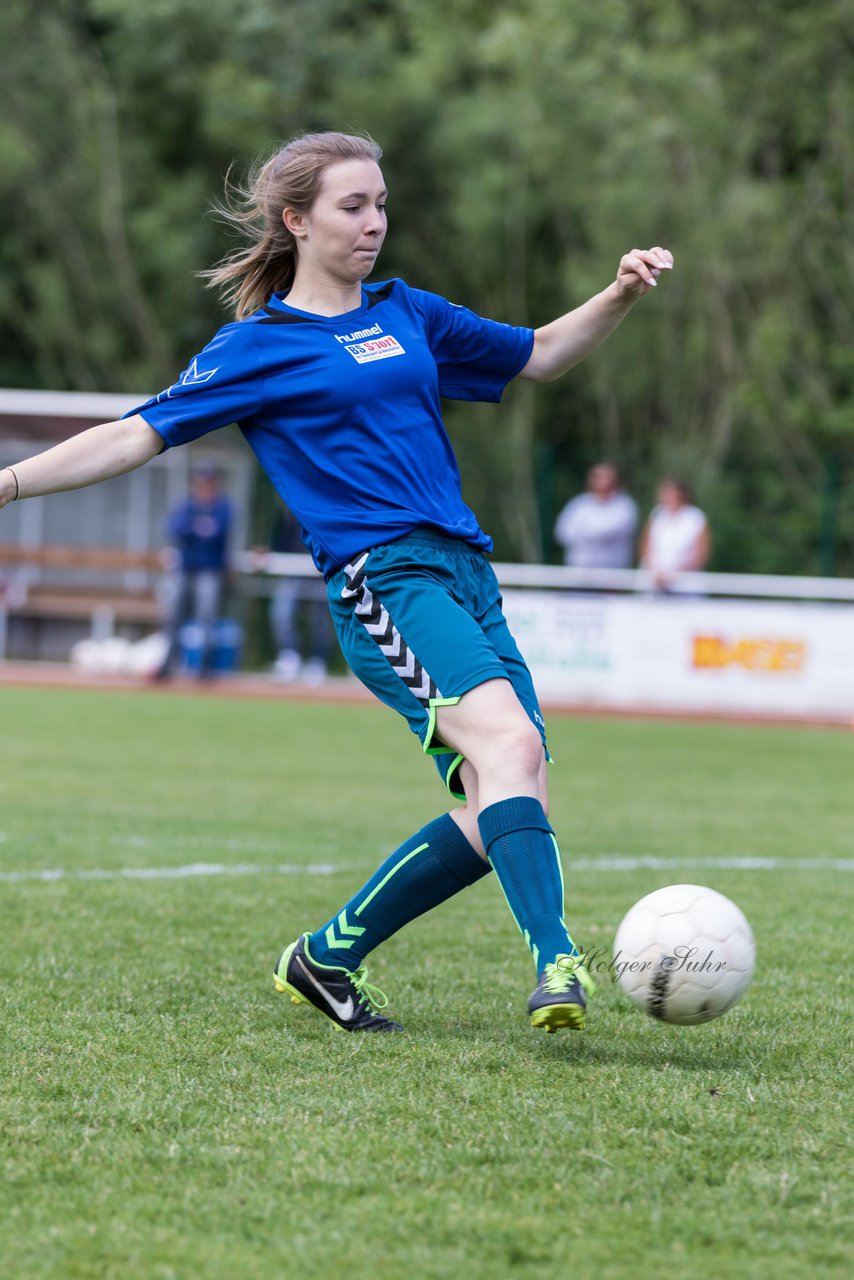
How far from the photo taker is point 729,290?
887 inches

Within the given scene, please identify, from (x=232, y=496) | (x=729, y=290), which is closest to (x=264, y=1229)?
(x=232, y=496)

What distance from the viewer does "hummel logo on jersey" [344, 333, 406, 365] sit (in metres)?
3.77

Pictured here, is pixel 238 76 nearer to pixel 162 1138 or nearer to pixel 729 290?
pixel 729 290

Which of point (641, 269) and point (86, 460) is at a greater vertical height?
point (641, 269)

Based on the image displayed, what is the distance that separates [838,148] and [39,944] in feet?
65.6

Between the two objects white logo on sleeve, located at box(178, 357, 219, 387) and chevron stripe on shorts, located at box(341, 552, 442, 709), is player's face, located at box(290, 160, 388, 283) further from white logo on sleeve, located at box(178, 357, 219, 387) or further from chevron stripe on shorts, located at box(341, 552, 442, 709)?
chevron stripe on shorts, located at box(341, 552, 442, 709)

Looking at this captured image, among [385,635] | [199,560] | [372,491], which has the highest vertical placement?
[372,491]

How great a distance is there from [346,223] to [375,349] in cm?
31

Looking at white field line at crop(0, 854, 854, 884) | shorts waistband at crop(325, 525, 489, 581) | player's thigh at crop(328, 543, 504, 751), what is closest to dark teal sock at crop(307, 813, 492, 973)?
player's thigh at crop(328, 543, 504, 751)

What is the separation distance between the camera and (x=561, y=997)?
10.8ft

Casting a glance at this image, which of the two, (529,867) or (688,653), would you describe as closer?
(529,867)

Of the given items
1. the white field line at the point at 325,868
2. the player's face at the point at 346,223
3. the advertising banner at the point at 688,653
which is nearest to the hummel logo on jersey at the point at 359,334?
the player's face at the point at 346,223

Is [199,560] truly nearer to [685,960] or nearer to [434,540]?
[434,540]

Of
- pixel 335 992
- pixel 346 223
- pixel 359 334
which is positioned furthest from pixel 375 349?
pixel 335 992
